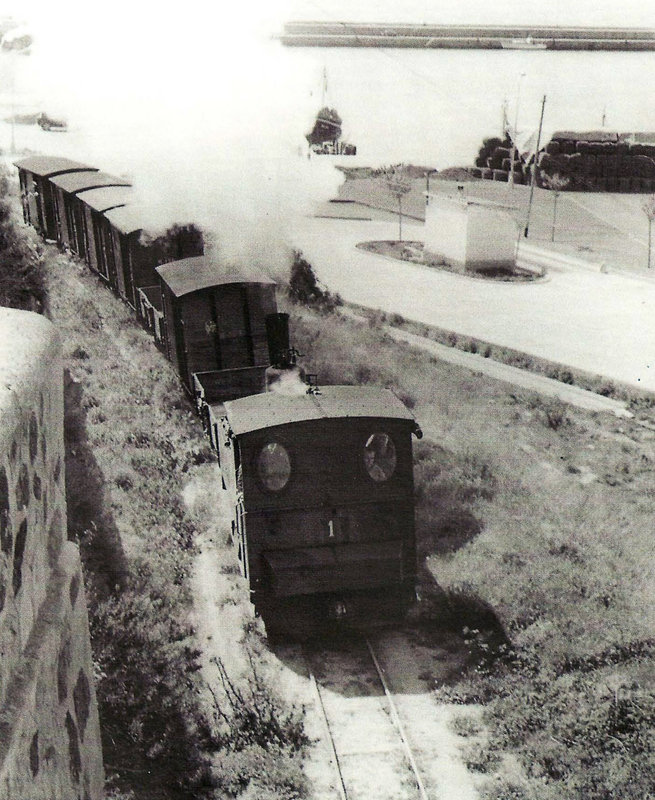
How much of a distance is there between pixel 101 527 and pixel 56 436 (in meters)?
9.78

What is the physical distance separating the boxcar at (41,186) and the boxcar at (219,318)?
11584 mm

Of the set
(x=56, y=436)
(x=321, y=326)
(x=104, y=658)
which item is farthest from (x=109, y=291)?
(x=56, y=436)

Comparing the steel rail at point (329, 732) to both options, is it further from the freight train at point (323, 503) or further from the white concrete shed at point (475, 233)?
the white concrete shed at point (475, 233)

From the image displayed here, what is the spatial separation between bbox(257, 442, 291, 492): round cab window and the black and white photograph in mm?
36

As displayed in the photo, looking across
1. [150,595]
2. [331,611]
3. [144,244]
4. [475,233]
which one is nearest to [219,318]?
[144,244]

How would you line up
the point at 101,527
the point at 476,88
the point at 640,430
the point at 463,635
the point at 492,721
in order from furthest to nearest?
1. the point at 476,88
2. the point at 640,430
3. the point at 101,527
4. the point at 463,635
5. the point at 492,721

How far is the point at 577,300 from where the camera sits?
961 inches

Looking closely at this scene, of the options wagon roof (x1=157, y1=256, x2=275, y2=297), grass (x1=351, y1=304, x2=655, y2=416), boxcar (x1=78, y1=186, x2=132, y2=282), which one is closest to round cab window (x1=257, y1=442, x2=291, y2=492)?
wagon roof (x1=157, y1=256, x2=275, y2=297)

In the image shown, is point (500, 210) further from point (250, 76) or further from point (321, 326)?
point (250, 76)

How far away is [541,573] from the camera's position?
10.3m

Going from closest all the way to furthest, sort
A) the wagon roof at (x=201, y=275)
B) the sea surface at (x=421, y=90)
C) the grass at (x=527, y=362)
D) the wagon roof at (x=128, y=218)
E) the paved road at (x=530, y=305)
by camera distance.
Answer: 1. the wagon roof at (x=201, y=275)
2. the sea surface at (x=421, y=90)
3. the wagon roof at (x=128, y=218)
4. the grass at (x=527, y=362)
5. the paved road at (x=530, y=305)

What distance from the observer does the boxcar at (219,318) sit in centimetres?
1266

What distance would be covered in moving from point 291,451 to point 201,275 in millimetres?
5452

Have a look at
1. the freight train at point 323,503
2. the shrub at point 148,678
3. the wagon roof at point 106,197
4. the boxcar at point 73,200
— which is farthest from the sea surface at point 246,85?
the shrub at point 148,678
